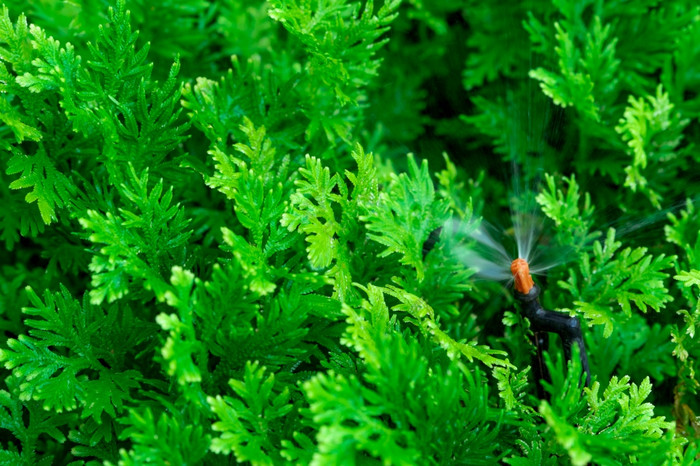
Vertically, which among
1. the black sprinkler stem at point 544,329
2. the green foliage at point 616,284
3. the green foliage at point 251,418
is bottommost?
the green foliage at point 251,418

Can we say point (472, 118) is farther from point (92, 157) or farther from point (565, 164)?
point (92, 157)

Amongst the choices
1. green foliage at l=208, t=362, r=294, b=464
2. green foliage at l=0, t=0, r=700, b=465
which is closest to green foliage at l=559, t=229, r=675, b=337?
green foliage at l=0, t=0, r=700, b=465

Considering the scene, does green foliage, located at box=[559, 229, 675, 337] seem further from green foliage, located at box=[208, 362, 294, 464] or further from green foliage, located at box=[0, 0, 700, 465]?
green foliage, located at box=[208, 362, 294, 464]

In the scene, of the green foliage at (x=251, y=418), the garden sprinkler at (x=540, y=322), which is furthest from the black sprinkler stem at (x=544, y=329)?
the green foliage at (x=251, y=418)

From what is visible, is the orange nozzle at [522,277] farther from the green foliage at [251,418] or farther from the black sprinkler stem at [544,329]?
the green foliage at [251,418]

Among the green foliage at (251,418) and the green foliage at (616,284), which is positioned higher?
the green foliage at (616,284)

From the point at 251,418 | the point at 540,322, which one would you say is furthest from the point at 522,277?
the point at 251,418
